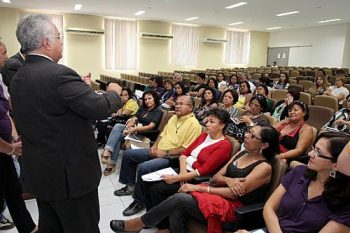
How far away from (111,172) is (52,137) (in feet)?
7.48

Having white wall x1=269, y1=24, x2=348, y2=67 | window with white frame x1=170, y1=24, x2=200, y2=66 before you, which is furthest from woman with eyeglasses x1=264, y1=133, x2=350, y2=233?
white wall x1=269, y1=24, x2=348, y2=67

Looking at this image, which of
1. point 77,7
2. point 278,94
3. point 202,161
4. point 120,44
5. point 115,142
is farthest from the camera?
point 120,44

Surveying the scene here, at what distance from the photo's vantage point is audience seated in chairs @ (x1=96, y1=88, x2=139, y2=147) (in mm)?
4086

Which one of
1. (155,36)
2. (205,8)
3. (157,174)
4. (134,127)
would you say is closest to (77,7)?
(155,36)

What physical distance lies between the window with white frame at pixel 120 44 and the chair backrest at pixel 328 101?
9798 mm

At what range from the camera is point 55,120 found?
1.16 metres

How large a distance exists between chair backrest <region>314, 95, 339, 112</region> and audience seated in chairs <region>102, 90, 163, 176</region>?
8.97ft

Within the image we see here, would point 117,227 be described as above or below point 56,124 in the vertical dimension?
below

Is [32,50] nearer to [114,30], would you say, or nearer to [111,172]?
[111,172]

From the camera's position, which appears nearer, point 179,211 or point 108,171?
point 179,211

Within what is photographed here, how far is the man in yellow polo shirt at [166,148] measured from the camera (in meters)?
2.55

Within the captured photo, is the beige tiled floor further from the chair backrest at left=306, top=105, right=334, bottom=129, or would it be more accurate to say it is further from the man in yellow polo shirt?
the chair backrest at left=306, top=105, right=334, bottom=129

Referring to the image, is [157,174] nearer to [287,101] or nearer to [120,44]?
[287,101]

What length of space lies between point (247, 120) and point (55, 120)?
218 centimetres
